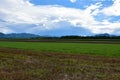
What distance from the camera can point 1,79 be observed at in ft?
43.3

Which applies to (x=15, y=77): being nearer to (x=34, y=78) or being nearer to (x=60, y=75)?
(x=34, y=78)

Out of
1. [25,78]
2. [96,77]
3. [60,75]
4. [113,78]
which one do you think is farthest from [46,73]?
[113,78]

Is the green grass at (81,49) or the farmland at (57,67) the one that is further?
the green grass at (81,49)

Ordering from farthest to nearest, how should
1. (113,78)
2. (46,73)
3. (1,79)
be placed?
(46,73) → (113,78) → (1,79)

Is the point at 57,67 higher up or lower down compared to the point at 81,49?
higher up

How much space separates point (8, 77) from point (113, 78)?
20.7 feet

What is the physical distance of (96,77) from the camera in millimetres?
14594

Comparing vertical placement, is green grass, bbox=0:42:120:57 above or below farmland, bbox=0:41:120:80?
below

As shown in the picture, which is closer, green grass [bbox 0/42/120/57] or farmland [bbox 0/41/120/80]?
farmland [bbox 0/41/120/80]

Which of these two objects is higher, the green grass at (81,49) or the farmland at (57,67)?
the farmland at (57,67)

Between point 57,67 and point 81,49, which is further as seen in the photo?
point 81,49

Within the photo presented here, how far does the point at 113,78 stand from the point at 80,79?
7.07 feet

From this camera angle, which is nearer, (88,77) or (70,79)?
(70,79)

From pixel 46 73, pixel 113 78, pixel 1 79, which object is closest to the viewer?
pixel 1 79
